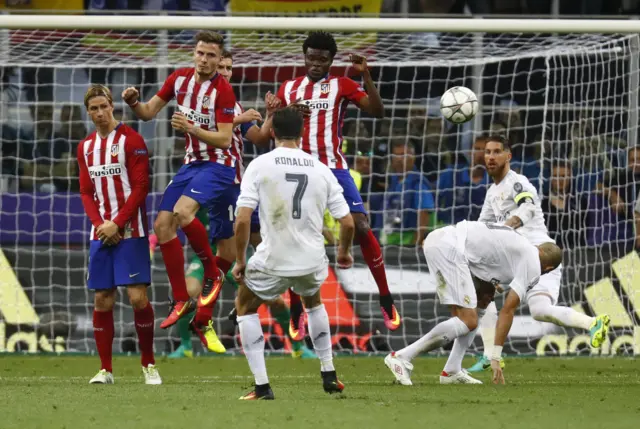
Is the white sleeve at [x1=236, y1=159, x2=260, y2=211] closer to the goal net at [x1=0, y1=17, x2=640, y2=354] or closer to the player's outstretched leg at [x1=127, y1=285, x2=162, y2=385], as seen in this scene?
the player's outstretched leg at [x1=127, y1=285, x2=162, y2=385]

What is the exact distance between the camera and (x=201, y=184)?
32.9 feet

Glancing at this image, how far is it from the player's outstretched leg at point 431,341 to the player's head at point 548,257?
3.77 ft

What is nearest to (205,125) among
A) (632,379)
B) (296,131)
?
(296,131)

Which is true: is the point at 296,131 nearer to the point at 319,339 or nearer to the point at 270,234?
the point at 270,234

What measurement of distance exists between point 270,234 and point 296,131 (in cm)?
69

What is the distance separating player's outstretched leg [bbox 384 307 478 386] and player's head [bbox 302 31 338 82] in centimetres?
233

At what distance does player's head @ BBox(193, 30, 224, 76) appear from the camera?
9.85 meters

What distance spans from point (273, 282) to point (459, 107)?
336 cm

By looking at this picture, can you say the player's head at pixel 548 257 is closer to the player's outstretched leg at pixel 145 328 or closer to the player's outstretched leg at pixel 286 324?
the player's outstretched leg at pixel 286 324

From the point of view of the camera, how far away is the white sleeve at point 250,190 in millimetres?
7934

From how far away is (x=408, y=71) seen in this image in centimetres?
1505

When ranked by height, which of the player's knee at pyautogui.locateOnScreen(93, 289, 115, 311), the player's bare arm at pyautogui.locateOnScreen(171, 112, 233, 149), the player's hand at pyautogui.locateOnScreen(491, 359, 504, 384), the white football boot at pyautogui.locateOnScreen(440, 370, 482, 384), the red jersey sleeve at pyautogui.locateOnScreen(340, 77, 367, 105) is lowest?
the white football boot at pyautogui.locateOnScreen(440, 370, 482, 384)

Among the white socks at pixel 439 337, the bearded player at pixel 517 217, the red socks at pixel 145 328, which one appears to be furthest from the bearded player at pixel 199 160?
the bearded player at pixel 517 217

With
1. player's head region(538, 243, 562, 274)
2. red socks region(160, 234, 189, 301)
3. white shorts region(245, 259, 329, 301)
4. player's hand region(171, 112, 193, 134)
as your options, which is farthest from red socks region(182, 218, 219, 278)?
player's head region(538, 243, 562, 274)
